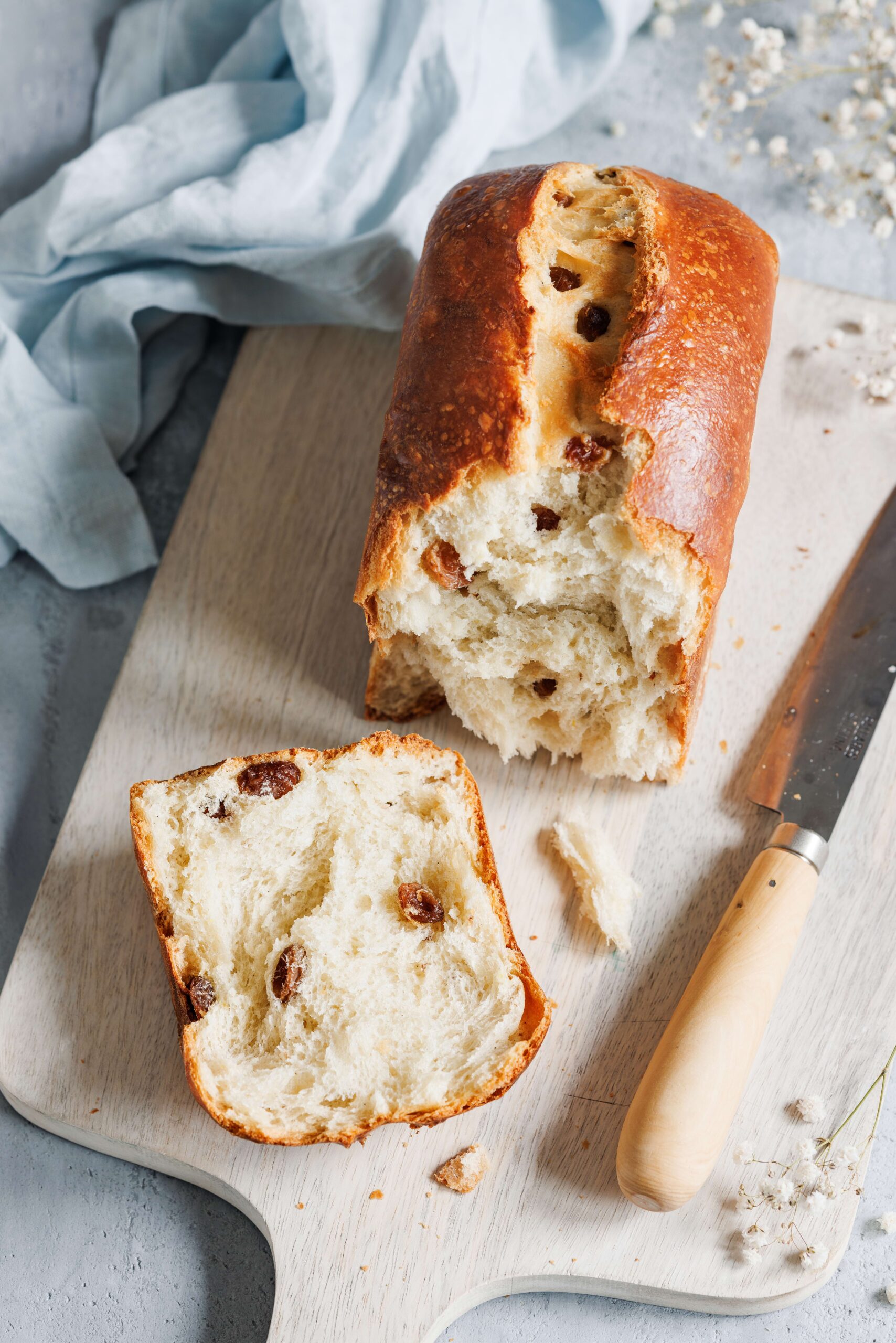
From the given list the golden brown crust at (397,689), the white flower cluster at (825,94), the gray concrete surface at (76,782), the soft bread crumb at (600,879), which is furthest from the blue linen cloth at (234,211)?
the soft bread crumb at (600,879)

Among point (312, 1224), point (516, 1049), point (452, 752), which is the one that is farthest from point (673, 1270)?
point (452, 752)

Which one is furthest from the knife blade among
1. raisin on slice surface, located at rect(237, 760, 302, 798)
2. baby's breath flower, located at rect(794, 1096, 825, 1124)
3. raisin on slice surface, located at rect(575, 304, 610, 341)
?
raisin on slice surface, located at rect(237, 760, 302, 798)

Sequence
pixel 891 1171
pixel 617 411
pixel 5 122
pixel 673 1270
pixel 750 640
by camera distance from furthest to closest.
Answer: pixel 5 122 < pixel 750 640 < pixel 891 1171 < pixel 673 1270 < pixel 617 411

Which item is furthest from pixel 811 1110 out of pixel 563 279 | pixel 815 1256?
pixel 563 279

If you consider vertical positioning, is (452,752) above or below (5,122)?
below

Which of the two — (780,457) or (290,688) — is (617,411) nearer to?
(780,457)

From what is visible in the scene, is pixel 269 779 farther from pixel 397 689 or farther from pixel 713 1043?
pixel 713 1043
